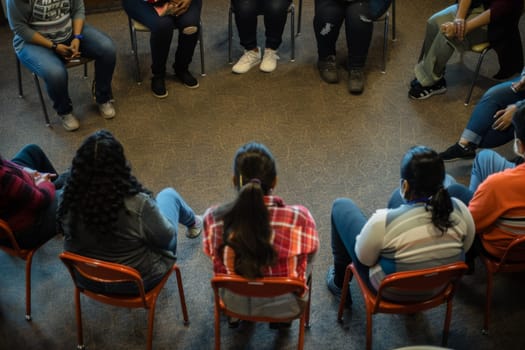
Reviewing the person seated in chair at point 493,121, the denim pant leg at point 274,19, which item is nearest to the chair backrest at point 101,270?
the person seated in chair at point 493,121

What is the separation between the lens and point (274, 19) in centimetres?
368

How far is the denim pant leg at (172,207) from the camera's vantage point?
7.59 feet

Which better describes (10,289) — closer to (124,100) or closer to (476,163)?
(124,100)

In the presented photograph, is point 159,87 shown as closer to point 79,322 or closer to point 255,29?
point 255,29

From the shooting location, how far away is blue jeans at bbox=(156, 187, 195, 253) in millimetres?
2283

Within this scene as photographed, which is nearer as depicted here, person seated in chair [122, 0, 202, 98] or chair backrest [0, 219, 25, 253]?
chair backrest [0, 219, 25, 253]

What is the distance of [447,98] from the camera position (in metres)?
3.59

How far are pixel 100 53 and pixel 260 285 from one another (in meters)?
2.07

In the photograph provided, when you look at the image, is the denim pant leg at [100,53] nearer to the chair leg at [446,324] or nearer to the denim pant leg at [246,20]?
the denim pant leg at [246,20]

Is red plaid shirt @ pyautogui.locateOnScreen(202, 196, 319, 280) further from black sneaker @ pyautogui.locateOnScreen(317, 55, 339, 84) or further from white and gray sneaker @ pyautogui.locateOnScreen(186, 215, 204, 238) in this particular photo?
black sneaker @ pyautogui.locateOnScreen(317, 55, 339, 84)

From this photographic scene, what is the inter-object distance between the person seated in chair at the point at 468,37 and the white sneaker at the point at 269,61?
934 millimetres

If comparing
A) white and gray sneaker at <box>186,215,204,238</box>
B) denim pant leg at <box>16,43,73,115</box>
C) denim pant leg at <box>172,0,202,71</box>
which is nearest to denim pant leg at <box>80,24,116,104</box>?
denim pant leg at <box>16,43,73,115</box>

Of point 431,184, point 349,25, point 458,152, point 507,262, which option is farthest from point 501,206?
point 349,25

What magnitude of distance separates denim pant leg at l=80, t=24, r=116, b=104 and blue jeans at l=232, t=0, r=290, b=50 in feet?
2.89
